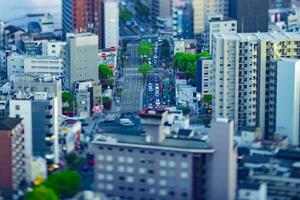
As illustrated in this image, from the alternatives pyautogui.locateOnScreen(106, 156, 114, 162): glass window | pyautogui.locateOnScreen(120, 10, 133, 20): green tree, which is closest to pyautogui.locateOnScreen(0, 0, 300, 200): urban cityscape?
pyautogui.locateOnScreen(106, 156, 114, 162): glass window

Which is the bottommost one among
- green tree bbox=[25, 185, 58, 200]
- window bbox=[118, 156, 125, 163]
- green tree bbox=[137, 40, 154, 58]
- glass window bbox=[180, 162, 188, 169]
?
green tree bbox=[25, 185, 58, 200]

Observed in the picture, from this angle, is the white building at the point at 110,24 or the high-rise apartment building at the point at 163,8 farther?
the high-rise apartment building at the point at 163,8

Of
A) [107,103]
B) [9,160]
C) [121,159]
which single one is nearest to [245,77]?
[107,103]

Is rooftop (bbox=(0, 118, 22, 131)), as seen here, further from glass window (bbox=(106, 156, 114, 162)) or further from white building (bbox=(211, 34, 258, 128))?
white building (bbox=(211, 34, 258, 128))

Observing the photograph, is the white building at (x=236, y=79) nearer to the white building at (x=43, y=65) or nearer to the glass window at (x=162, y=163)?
the glass window at (x=162, y=163)

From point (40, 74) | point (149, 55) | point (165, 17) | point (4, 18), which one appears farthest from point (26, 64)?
point (165, 17)

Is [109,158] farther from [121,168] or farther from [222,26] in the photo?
[222,26]

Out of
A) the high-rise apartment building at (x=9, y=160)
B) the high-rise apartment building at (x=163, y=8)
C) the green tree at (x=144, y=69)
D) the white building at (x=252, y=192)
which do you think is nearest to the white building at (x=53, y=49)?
the green tree at (x=144, y=69)
